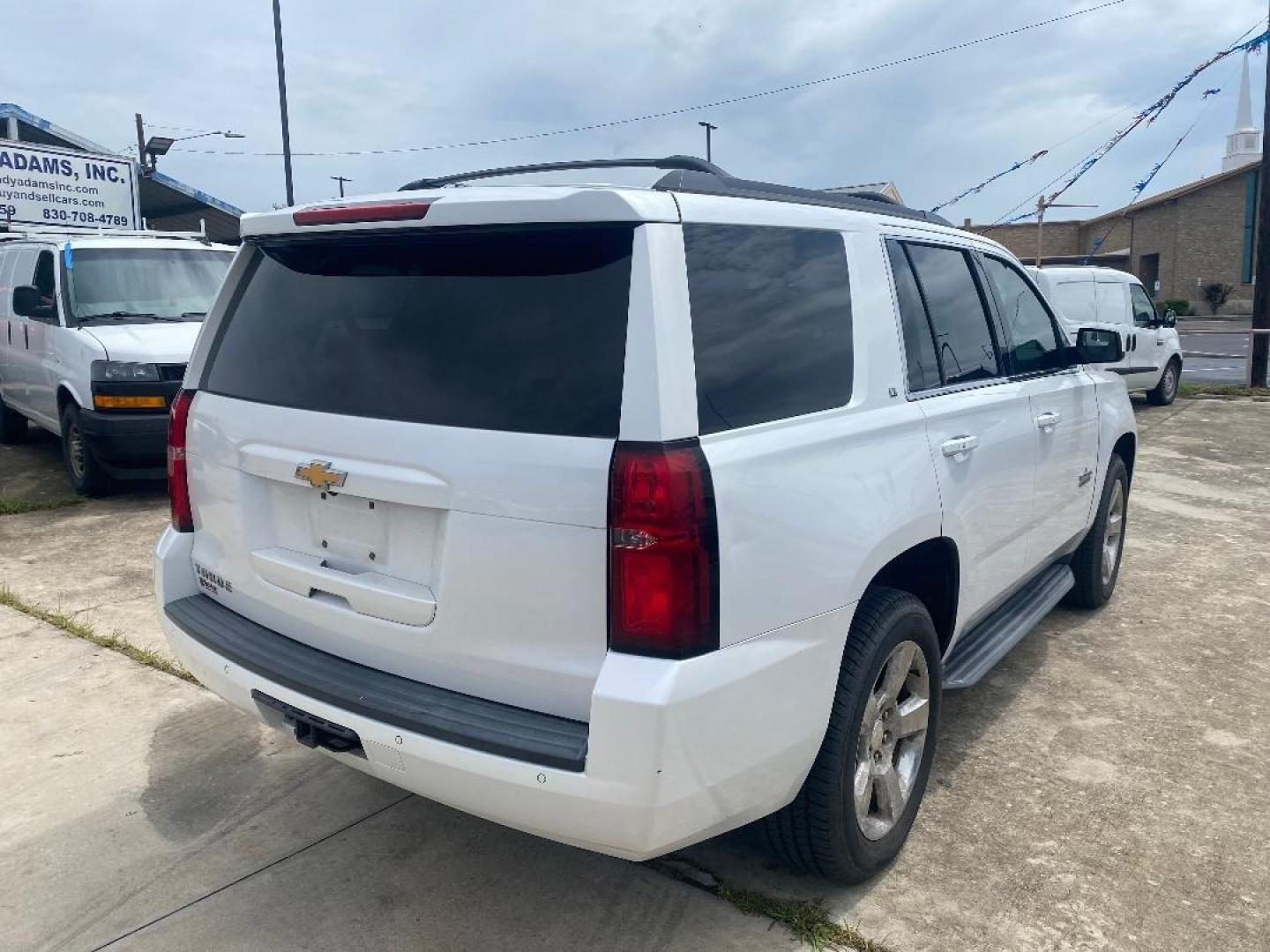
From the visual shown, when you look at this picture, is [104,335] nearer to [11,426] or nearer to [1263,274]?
[11,426]

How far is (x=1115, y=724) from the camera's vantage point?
386cm

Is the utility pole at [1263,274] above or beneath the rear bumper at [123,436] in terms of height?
above

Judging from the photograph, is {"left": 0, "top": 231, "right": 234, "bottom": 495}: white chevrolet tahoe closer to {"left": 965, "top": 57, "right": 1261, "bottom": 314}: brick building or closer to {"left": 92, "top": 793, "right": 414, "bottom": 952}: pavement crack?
{"left": 92, "top": 793, "right": 414, "bottom": 952}: pavement crack

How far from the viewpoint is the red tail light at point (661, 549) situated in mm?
2086

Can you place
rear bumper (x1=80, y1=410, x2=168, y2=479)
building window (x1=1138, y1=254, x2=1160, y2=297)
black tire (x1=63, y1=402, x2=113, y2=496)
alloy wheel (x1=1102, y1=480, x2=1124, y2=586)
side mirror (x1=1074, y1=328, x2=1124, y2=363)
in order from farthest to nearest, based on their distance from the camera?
building window (x1=1138, y1=254, x2=1160, y2=297), black tire (x1=63, y1=402, x2=113, y2=496), rear bumper (x1=80, y1=410, x2=168, y2=479), alloy wheel (x1=1102, y1=480, x2=1124, y2=586), side mirror (x1=1074, y1=328, x2=1124, y2=363)

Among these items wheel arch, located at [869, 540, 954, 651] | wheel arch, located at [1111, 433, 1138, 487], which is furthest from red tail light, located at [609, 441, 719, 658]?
wheel arch, located at [1111, 433, 1138, 487]

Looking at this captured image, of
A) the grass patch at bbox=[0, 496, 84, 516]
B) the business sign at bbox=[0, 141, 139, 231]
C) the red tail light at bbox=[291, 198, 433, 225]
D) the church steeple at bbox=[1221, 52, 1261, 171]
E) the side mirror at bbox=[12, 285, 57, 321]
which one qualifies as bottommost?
the grass patch at bbox=[0, 496, 84, 516]

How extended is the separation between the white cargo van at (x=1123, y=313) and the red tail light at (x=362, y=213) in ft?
40.7

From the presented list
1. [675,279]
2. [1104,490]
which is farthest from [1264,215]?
[675,279]

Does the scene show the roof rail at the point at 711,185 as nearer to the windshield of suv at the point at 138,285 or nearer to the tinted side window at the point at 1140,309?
the windshield of suv at the point at 138,285

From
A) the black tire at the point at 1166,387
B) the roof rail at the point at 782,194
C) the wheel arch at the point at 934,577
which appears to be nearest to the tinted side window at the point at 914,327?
the roof rail at the point at 782,194

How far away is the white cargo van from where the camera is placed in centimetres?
1345

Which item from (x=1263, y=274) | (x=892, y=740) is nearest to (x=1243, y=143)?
(x=1263, y=274)

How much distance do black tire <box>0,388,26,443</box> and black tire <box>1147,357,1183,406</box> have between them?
45.4ft
